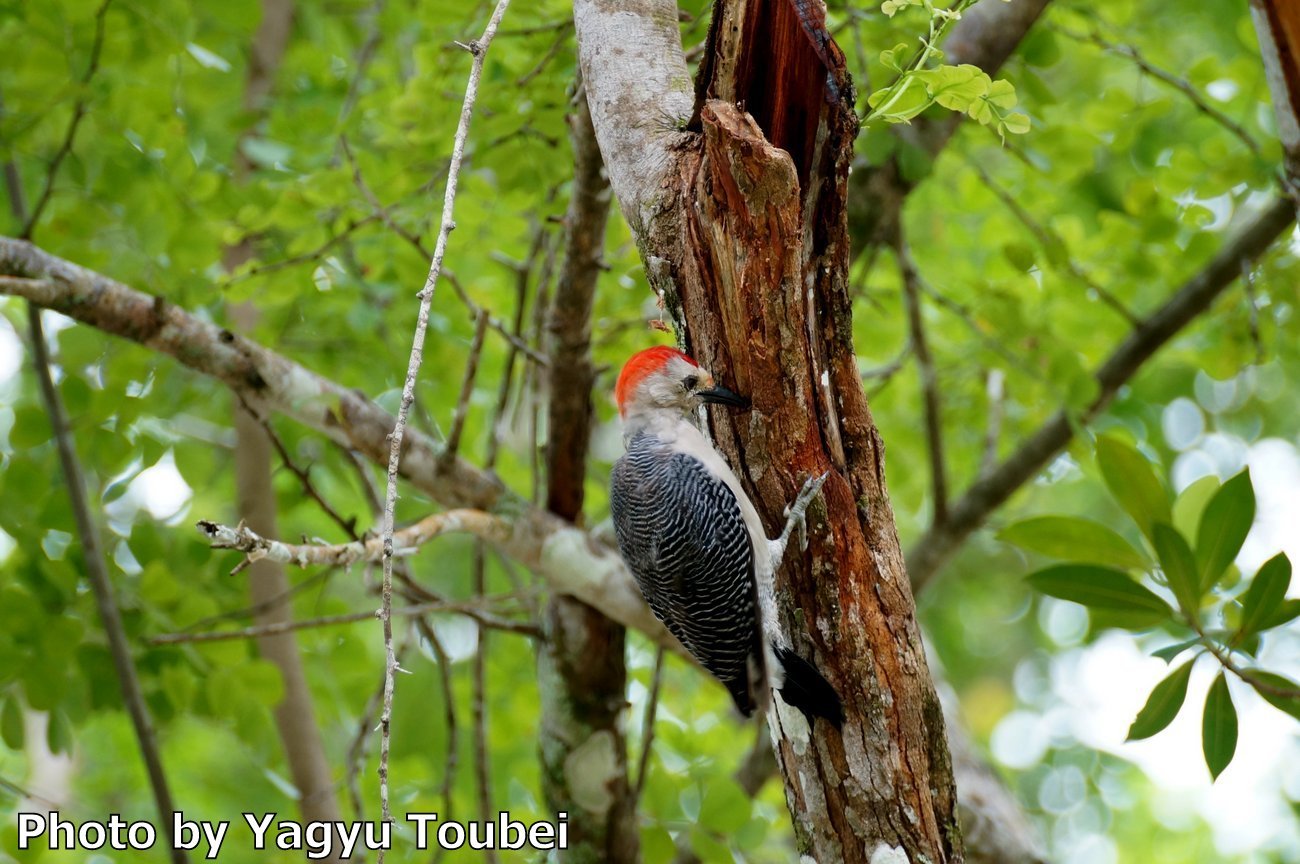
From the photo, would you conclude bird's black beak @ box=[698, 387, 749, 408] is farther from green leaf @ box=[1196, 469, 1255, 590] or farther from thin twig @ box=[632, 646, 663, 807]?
thin twig @ box=[632, 646, 663, 807]

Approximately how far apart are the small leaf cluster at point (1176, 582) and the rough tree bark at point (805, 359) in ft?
3.13

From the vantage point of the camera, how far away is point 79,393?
4234mm

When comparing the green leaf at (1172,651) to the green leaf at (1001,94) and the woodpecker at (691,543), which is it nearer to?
the woodpecker at (691,543)

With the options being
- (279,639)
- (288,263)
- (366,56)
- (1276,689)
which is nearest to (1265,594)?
(1276,689)

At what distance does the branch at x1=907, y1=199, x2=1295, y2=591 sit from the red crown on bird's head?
6.24 ft

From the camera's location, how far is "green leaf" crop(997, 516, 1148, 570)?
3.22 meters

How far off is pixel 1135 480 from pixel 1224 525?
0.88 feet

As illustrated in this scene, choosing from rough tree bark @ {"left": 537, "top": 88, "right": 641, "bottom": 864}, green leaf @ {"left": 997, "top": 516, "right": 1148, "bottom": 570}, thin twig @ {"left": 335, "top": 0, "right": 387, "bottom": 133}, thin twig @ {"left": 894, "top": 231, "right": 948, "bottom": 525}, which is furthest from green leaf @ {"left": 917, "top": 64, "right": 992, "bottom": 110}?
thin twig @ {"left": 335, "top": 0, "right": 387, "bottom": 133}

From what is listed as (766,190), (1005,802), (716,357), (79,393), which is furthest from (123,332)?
(1005,802)

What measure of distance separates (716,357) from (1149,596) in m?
1.55

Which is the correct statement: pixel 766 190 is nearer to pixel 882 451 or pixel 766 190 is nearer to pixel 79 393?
pixel 882 451

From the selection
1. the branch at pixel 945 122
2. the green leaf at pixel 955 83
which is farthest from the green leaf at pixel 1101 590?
the branch at pixel 945 122

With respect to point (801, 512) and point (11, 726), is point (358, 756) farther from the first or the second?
point (801, 512)

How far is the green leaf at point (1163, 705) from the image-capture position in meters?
3.08
